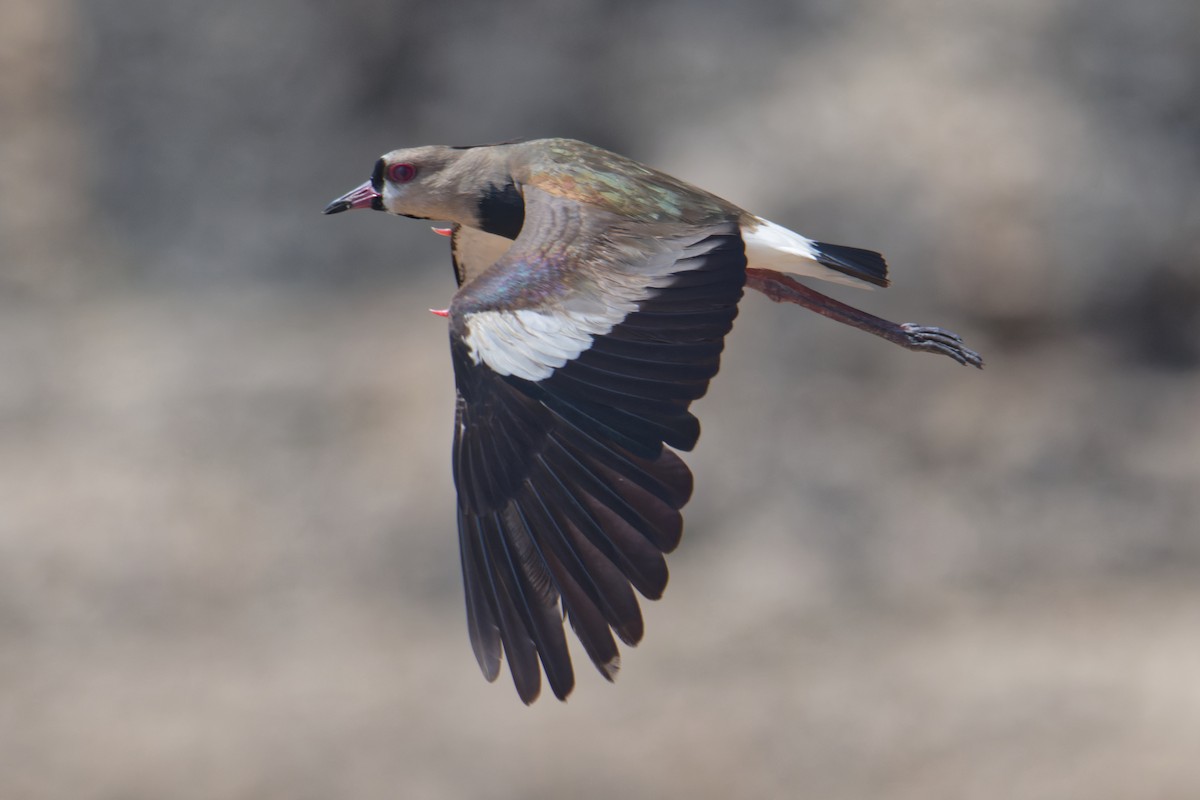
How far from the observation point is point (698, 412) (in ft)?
16.6

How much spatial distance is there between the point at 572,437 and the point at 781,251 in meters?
0.50

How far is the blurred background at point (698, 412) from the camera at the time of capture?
4.78 m

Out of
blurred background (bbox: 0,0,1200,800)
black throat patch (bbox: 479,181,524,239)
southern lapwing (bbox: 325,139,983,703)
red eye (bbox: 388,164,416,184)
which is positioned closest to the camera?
southern lapwing (bbox: 325,139,983,703)

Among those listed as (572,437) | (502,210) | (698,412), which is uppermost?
(502,210)

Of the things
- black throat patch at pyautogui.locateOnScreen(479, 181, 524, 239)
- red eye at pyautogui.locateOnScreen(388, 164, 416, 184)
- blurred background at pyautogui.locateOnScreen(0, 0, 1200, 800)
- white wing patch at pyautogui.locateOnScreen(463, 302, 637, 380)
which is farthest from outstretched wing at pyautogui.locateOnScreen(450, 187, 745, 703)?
blurred background at pyautogui.locateOnScreen(0, 0, 1200, 800)

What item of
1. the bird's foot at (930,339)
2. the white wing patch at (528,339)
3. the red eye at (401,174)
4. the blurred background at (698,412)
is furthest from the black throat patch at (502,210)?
the blurred background at (698,412)

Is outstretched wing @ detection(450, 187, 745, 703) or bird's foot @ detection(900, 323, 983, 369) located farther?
bird's foot @ detection(900, 323, 983, 369)

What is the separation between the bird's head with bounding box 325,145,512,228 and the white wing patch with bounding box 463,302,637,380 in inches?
16.0

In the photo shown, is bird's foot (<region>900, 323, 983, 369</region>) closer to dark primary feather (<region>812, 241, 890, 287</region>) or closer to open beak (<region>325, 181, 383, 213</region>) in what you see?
dark primary feather (<region>812, 241, 890, 287</region>)

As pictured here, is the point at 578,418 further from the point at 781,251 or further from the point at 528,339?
the point at 781,251

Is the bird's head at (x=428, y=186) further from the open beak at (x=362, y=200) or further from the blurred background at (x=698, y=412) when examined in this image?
the blurred background at (x=698, y=412)

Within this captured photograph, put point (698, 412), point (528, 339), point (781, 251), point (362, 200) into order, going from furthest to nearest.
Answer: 1. point (698, 412)
2. point (362, 200)
3. point (781, 251)
4. point (528, 339)

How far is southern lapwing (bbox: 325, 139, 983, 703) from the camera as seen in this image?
1.84 metres

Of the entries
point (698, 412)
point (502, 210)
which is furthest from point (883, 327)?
point (698, 412)
